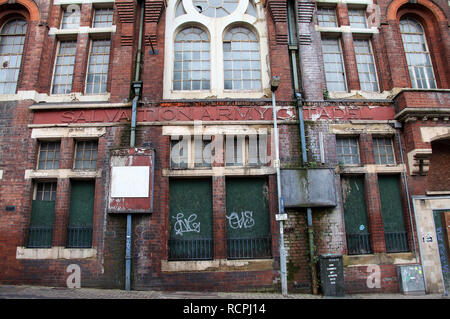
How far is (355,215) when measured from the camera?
9.68m

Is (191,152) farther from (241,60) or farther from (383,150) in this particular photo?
(383,150)

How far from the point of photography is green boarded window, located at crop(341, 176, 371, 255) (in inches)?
372

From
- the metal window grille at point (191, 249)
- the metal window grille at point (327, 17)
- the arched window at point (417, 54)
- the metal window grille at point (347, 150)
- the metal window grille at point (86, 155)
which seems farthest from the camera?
the metal window grille at point (327, 17)

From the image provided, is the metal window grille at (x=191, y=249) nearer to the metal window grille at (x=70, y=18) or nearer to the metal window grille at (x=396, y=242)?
the metal window grille at (x=396, y=242)

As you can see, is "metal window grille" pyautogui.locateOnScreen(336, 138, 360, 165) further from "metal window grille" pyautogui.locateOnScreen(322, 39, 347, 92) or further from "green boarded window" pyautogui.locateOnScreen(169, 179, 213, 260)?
"green boarded window" pyautogui.locateOnScreen(169, 179, 213, 260)

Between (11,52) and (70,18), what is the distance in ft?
8.27

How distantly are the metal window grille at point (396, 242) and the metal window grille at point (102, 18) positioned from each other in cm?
1254

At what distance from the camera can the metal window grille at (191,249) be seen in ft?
30.1

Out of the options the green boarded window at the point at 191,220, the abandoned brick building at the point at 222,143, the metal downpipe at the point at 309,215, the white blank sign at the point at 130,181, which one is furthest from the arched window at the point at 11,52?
the metal downpipe at the point at 309,215

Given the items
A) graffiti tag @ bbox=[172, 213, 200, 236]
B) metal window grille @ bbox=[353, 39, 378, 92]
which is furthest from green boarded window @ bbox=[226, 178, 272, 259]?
metal window grille @ bbox=[353, 39, 378, 92]

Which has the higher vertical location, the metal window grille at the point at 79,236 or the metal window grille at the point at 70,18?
the metal window grille at the point at 70,18

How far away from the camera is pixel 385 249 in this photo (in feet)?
30.6

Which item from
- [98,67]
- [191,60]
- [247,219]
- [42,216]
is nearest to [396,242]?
[247,219]
